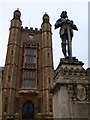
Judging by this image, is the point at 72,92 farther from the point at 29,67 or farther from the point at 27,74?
the point at 29,67

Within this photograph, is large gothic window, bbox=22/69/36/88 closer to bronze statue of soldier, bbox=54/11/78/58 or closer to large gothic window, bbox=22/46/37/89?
large gothic window, bbox=22/46/37/89

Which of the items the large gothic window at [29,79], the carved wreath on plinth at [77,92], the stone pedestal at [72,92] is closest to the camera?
the stone pedestal at [72,92]

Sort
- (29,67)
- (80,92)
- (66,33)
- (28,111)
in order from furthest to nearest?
(29,67) → (28,111) → (66,33) → (80,92)

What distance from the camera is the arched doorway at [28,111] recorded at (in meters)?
26.2

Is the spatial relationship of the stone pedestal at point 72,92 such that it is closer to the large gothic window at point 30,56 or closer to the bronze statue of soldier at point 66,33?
the bronze statue of soldier at point 66,33

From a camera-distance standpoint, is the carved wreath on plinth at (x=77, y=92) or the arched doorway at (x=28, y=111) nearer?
the carved wreath on plinth at (x=77, y=92)

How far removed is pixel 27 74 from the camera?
28.8 m

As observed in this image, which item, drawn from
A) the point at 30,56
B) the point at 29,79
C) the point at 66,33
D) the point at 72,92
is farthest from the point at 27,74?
the point at 72,92

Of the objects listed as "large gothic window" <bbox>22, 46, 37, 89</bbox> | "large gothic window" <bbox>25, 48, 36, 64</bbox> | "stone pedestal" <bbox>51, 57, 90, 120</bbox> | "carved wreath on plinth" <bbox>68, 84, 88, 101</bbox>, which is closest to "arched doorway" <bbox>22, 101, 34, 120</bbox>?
"large gothic window" <bbox>22, 46, 37, 89</bbox>

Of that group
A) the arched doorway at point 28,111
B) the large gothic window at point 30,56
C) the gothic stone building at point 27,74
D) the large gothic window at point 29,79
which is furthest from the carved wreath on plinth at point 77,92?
the large gothic window at point 30,56

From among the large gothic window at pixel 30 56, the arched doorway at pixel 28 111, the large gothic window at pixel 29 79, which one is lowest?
the arched doorway at pixel 28 111

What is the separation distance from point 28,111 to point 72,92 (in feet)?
74.1

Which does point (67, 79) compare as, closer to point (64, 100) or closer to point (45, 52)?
point (64, 100)

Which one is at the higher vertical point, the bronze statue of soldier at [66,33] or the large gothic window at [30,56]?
the large gothic window at [30,56]
